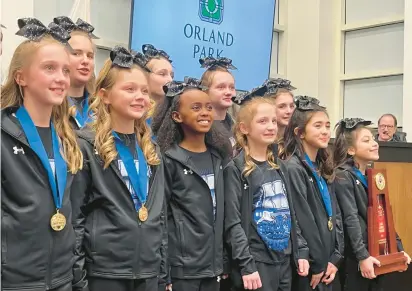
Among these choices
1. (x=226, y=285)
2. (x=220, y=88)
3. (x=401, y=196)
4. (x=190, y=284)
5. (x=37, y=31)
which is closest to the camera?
(x=37, y=31)

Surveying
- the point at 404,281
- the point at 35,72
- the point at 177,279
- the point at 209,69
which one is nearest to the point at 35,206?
the point at 35,72

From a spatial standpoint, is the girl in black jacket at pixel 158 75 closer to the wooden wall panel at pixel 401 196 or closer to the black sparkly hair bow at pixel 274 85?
the black sparkly hair bow at pixel 274 85

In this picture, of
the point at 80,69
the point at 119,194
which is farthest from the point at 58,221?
the point at 80,69

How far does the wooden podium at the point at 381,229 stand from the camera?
354cm

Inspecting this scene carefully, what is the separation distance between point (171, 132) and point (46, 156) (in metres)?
0.89

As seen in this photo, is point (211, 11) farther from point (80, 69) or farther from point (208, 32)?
point (80, 69)

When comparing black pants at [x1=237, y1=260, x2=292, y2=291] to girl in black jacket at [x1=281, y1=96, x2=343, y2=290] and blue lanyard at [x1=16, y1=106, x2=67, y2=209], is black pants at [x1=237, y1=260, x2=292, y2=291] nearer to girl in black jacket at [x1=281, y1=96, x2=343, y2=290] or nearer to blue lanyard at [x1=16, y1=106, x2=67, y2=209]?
girl in black jacket at [x1=281, y1=96, x2=343, y2=290]

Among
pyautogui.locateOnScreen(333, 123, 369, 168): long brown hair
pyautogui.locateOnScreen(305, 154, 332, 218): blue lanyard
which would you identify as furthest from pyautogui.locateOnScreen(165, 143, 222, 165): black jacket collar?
pyautogui.locateOnScreen(333, 123, 369, 168): long brown hair

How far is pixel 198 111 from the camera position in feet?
9.12

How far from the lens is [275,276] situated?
290cm

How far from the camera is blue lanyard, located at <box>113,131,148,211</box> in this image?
7.70 ft

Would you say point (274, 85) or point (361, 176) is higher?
point (274, 85)

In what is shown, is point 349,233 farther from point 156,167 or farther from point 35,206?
point 35,206

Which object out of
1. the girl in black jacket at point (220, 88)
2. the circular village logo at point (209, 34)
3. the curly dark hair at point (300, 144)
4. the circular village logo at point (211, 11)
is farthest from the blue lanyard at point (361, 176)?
the circular village logo at point (211, 11)
